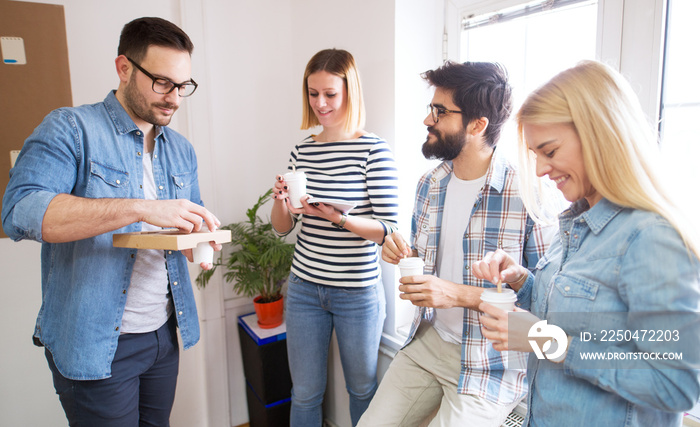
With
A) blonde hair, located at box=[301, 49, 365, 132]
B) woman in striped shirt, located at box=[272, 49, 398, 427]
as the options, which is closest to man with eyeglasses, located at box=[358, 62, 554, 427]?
woman in striped shirt, located at box=[272, 49, 398, 427]

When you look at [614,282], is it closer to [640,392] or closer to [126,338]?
[640,392]

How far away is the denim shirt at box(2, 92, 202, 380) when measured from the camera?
1.10m

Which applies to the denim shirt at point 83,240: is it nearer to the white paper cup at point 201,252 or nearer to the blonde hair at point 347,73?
the white paper cup at point 201,252

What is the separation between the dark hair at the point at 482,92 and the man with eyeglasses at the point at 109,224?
924mm

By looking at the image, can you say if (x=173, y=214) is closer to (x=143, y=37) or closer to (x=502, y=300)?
(x=143, y=37)

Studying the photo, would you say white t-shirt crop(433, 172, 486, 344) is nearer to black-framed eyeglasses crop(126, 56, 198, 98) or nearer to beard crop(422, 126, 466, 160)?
beard crop(422, 126, 466, 160)

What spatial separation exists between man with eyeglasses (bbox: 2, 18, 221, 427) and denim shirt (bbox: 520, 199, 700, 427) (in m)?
1.00

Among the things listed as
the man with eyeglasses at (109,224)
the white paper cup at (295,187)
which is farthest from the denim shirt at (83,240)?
the white paper cup at (295,187)

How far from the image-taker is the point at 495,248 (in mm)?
1269

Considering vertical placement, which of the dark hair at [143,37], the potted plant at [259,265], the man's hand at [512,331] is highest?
the dark hair at [143,37]

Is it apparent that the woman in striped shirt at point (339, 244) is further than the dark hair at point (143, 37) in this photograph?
Yes

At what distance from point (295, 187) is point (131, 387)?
88 centimetres

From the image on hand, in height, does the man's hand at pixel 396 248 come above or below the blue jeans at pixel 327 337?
above

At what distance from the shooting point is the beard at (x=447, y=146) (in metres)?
1.38
